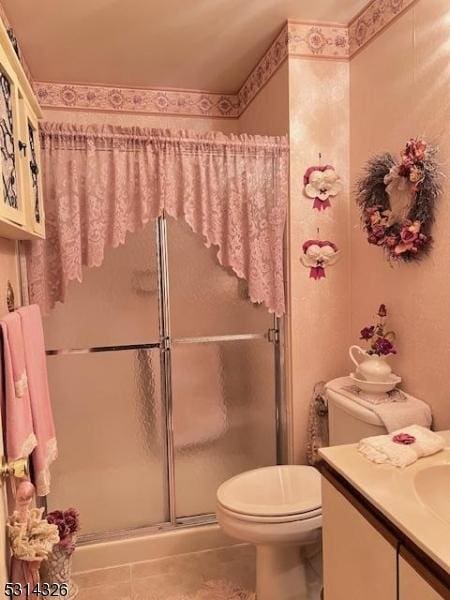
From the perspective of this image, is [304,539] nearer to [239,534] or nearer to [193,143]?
[239,534]

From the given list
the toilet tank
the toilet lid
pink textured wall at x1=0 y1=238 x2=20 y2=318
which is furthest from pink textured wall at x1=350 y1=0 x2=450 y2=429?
pink textured wall at x1=0 y1=238 x2=20 y2=318

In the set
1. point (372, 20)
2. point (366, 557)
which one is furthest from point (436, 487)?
point (372, 20)

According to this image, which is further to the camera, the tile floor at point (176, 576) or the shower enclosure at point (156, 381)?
the shower enclosure at point (156, 381)

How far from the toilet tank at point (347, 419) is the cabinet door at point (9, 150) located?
1326mm

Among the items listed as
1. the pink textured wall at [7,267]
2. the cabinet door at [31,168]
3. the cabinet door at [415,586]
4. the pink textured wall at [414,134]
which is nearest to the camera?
the cabinet door at [415,586]

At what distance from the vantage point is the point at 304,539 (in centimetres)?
167

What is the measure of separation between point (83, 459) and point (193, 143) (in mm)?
1561

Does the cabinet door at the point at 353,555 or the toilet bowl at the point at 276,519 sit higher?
the cabinet door at the point at 353,555

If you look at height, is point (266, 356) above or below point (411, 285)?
below

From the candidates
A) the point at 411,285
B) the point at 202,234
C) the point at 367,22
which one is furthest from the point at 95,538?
the point at 367,22

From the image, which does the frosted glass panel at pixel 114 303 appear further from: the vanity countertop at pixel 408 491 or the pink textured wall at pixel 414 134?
the vanity countertop at pixel 408 491

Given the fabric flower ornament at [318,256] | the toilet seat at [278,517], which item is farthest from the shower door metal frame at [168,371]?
the toilet seat at [278,517]

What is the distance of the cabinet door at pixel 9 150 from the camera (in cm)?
104

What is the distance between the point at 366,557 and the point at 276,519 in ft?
2.02
